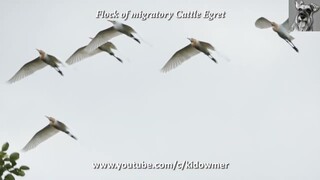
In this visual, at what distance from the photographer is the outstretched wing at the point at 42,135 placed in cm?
956

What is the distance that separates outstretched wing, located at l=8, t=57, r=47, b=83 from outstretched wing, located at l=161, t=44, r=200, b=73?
1.74m

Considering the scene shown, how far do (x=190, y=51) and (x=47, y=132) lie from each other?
2.31 meters

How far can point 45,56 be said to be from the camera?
9.55 metres

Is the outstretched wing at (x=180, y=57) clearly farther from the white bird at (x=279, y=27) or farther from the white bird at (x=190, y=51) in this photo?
the white bird at (x=279, y=27)

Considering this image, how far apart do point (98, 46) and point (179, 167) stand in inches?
79.1

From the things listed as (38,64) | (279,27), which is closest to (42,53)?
(38,64)

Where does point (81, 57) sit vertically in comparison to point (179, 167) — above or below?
above

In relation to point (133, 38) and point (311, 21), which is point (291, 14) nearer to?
point (311, 21)

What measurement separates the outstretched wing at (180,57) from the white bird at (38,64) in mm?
1500

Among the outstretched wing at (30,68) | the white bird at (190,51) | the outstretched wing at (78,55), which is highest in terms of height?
the white bird at (190,51)

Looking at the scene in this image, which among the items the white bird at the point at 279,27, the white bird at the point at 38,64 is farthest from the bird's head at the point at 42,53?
the white bird at the point at 279,27

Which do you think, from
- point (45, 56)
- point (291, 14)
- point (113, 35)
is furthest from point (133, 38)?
point (291, 14)

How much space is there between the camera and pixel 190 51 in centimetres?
934

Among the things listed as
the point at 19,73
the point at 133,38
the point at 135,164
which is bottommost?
the point at 135,164
